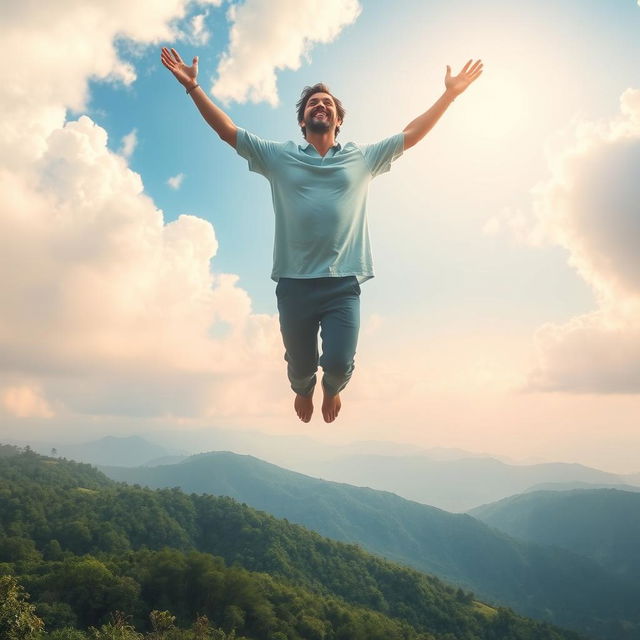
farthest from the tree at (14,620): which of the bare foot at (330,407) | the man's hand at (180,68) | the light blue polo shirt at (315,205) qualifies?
the man's hand at (180,68)

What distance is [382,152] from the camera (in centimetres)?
492

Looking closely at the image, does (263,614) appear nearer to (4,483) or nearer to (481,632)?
(481,632)

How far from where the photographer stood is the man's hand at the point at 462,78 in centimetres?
511

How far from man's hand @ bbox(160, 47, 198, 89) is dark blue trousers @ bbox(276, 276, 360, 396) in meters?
2.02

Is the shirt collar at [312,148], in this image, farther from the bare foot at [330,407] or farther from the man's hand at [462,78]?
the bare foot at [330,407]

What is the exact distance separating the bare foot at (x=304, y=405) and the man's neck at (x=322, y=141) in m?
2.50

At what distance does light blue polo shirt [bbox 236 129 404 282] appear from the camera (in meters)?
4.35

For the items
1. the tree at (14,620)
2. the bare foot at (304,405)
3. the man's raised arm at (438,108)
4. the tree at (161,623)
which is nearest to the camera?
the man's raised arm at (438,108)

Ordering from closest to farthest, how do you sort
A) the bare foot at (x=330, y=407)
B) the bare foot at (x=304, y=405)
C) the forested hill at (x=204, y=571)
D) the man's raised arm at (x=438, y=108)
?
the man's raised arm at (x=438, y=108) < the bare foot at (x=330, y=407) < the bare foot at (x=304, y=405) < the forested hill at (x=204, y=571)

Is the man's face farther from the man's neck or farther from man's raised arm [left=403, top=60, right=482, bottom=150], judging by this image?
man's raised arm [left=403, top=60, right=482, bottom=150]

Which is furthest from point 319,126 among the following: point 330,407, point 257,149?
point 330,407

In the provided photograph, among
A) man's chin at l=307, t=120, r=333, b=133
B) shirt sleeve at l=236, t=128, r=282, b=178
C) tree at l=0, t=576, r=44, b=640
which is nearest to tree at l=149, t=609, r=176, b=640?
tree at l=0, t=576, r=44, b=640

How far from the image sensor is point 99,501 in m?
113

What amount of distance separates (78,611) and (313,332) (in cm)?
6724
